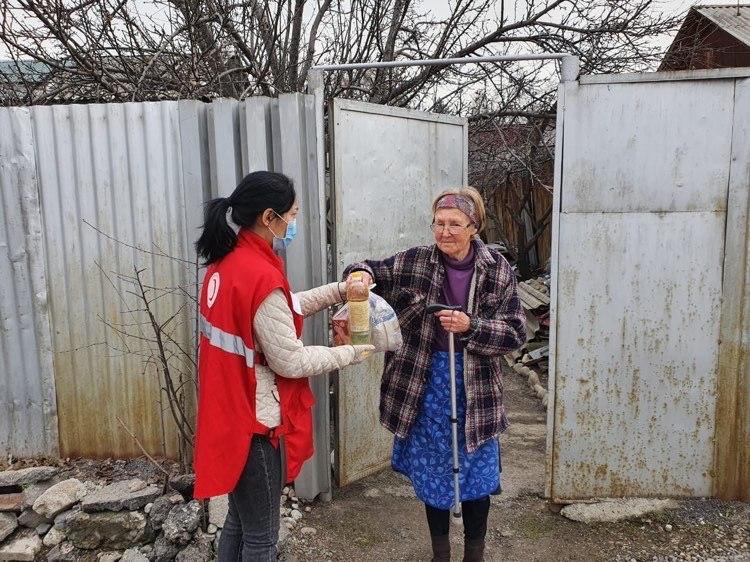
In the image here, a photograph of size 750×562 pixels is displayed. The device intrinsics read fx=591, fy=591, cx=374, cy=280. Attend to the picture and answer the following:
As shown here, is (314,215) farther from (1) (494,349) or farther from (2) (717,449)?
(2) (717,449)

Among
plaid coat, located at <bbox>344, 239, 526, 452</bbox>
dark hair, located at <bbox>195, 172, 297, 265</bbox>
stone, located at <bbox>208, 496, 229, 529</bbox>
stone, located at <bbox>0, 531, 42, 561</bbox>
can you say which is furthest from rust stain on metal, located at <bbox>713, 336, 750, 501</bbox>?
stone, located at <bbox>0, 531, 42, 561</bbox>

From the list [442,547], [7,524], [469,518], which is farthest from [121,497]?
[469,518]

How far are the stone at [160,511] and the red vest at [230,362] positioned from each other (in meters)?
1.15

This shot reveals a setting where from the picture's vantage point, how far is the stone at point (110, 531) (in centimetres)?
306

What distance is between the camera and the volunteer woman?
6.86ft

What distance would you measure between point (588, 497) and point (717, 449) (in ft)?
2.53

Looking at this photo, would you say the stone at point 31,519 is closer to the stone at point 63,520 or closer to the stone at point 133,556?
the stone at point 63,520

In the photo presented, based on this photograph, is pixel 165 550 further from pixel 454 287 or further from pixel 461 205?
pixel 461 205

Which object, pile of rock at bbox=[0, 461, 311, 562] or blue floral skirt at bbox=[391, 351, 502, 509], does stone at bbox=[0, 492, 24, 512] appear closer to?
pile of rock at bbox=[0, 461, 311, 562]

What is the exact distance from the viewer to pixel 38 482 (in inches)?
135

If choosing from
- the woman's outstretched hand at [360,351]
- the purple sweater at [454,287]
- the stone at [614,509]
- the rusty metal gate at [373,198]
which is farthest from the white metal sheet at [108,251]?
the stone at [614,509]

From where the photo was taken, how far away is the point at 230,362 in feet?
6.89

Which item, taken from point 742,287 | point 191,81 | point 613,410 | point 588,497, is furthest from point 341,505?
point 191,81

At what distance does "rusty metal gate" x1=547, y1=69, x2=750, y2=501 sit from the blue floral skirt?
0.91 m
